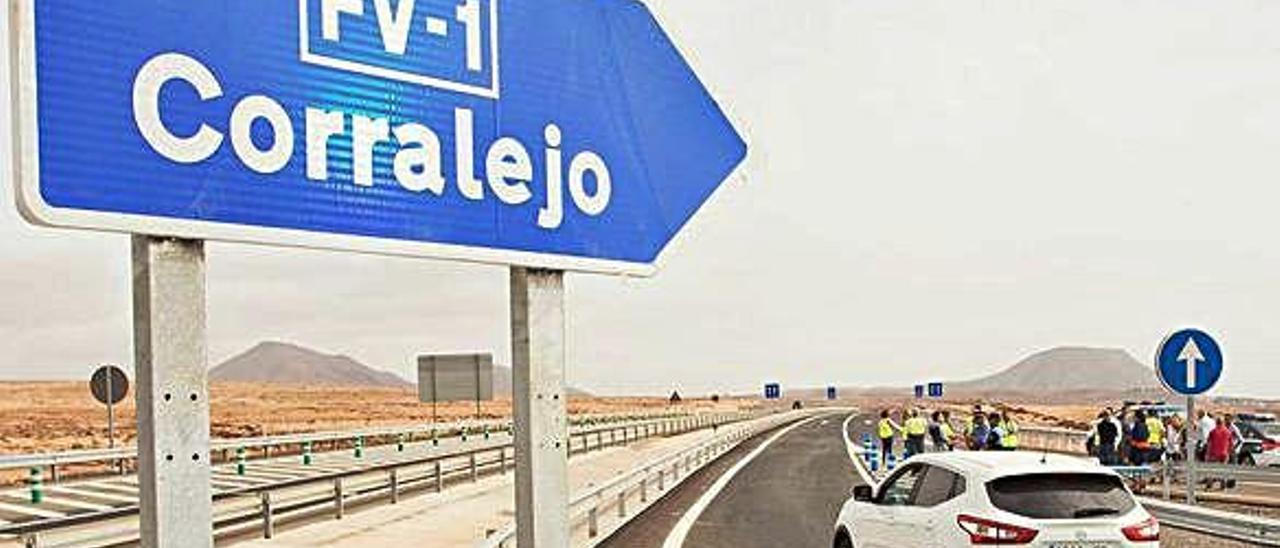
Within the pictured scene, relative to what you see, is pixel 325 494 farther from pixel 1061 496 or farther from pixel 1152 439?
pixel 1061 496

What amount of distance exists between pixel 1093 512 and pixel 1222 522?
18.0 ft

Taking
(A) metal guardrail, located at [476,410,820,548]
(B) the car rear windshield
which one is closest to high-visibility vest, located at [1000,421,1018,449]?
(A) metal guardrail, located at [476,410,820,548]

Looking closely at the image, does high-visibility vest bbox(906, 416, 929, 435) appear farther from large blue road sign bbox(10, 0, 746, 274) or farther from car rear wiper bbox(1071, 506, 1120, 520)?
large blue road sign bbox(10, 0, 746, 274)

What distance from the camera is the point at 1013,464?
13.1 metres

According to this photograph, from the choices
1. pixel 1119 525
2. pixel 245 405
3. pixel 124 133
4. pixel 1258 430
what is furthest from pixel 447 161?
pixel 245 405

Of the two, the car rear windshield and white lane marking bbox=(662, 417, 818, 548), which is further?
white lane marking bbox=(662, 417, 818, 548)

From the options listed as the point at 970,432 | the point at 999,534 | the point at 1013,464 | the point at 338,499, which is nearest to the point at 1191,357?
the point at 1013,464

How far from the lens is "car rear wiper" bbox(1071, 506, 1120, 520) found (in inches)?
498

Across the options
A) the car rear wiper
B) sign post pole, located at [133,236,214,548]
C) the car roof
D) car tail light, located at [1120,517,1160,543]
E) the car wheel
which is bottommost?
the car wheel

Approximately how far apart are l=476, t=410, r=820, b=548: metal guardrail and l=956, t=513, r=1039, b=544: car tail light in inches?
141

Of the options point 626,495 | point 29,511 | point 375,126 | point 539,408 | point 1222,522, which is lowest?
point 626,495

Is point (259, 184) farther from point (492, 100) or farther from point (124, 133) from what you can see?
point (492, 100)

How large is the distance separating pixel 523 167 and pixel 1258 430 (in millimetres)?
41930

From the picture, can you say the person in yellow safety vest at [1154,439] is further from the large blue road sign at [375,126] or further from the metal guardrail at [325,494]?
the large blue road sign at [375,126]
